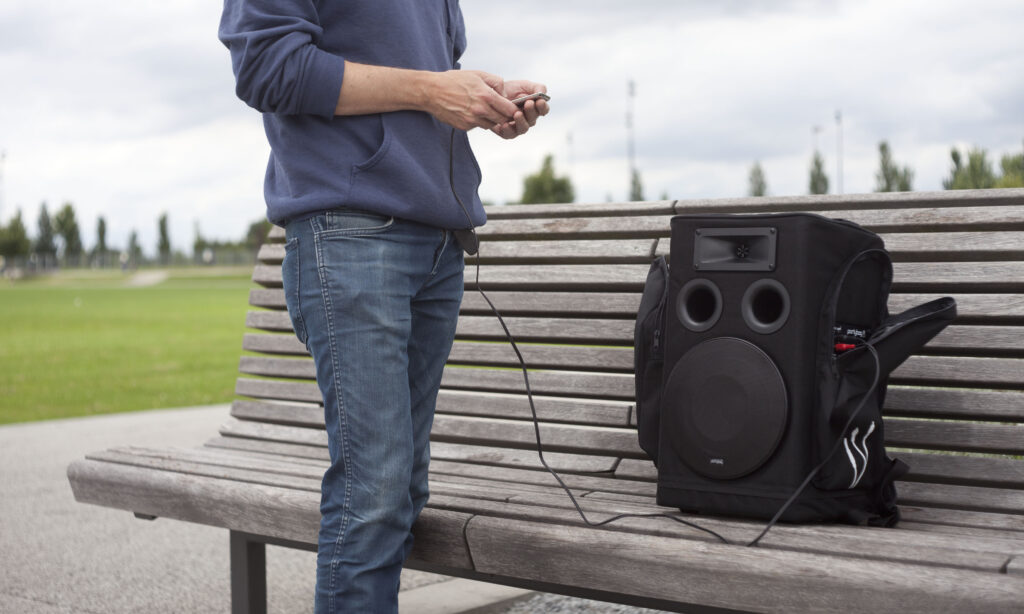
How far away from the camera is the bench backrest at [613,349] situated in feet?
9.53

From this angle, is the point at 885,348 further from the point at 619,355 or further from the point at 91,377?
the point at 91,377

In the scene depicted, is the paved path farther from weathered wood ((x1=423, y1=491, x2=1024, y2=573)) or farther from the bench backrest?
weathered wood ((x1=423, y1=491, x2=1024, y2=573))

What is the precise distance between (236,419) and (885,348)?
270 cm

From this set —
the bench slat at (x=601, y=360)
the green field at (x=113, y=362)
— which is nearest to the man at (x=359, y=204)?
the bench slat at (x=601, y=360)

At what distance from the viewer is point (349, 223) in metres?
2.29

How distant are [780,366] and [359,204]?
1003 mm

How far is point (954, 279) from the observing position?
3.01 metres

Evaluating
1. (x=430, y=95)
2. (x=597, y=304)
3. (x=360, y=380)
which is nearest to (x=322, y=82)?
(x=430, y=95)

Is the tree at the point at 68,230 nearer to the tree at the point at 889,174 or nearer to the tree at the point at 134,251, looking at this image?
the tree at the point at 134,251

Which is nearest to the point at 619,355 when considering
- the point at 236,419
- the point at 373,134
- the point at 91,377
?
the point at 373,134

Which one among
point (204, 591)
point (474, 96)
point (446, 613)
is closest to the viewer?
point (474, 96)

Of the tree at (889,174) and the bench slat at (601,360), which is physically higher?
the tree at (889,174)

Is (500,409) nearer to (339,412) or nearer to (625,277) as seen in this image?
(625,277)

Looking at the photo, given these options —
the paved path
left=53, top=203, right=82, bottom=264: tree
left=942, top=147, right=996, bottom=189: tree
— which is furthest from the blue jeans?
left=53, top=203, right=82, bottom=264: tree
